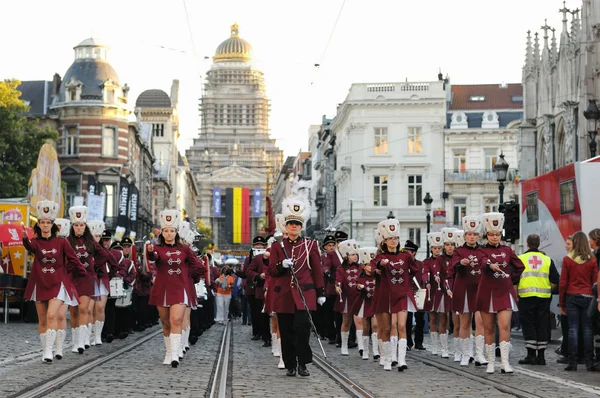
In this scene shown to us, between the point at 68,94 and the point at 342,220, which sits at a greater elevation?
the point at 68,94

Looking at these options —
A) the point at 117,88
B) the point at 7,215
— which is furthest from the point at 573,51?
the point at 117,88

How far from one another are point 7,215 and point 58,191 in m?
9.76

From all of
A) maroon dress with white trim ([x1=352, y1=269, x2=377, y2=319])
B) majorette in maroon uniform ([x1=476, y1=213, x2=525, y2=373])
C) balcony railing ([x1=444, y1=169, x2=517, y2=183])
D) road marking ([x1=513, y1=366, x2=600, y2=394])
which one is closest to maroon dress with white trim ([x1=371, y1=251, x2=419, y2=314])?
majorette in maroon uniform ([x1=476, y1=213, x2=525, y2=373])

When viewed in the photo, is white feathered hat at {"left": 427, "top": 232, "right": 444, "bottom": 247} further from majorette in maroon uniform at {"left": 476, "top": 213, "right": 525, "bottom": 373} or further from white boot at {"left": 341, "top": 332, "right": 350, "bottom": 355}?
majorette in maroon uniform at {"left": 476, "top": 213, "right": 525, "bottom": 373}

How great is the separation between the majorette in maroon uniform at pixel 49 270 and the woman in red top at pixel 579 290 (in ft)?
21.1

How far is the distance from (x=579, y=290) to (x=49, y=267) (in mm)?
6944

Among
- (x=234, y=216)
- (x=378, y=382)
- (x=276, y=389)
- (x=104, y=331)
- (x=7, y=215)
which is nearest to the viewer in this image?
(x=276, y=389)

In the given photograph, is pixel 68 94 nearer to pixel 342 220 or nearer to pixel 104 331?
pixel 342 220

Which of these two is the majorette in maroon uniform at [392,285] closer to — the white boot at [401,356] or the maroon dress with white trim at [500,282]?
the white boot at [401,356]

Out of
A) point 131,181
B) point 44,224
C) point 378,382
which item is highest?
point 131,181

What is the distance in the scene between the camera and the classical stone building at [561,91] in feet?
142

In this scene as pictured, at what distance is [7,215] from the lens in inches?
1339

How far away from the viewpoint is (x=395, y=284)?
16109mm

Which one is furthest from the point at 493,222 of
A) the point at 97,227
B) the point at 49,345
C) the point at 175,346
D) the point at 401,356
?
the point at 97,227
